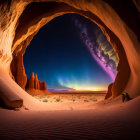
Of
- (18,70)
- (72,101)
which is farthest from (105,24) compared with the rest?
(18,70)

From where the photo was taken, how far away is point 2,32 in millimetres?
7355

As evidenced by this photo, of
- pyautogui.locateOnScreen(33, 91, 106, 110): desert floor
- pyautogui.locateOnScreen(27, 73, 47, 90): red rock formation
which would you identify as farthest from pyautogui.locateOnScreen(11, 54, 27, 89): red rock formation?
pyautogui.locateOnScreen(27, 73, 47, 90): red rock formation

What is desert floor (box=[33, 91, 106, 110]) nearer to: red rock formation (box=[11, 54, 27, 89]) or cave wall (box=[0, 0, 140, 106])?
cave wall (box=[0, 0, 140, 106])

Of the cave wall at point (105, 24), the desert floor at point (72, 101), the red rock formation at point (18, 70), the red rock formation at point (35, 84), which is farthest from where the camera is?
the red rock formation at point (35, 84)

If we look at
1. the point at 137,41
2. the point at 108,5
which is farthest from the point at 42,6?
the point at 137,41

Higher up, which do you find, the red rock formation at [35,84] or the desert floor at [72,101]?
the red rock formation at [35,84]

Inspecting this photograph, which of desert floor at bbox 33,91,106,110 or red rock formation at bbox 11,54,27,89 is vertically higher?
red rock formation at bbox 11,54,27,89

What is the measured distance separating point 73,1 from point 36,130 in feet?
27.2

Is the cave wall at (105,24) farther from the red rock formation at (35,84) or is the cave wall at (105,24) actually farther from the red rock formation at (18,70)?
the red rock formation at (35,84)

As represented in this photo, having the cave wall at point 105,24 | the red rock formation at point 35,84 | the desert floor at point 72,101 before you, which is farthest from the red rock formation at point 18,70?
the red rock formation at point 35,84

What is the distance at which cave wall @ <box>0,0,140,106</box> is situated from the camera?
5656 mm

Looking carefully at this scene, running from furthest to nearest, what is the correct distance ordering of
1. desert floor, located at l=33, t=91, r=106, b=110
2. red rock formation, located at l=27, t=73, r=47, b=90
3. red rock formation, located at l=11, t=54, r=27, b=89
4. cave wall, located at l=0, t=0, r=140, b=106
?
red rock formation, located at l=27, t=73, r=47, b=90
red rock formation, located at l=11, t=54, r=27, b=89
desert floor, located at l=33, t=91, r=106, b=110
cave wall, located at l=0, t=0, r=140, b=106

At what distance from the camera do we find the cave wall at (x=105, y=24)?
566 cm

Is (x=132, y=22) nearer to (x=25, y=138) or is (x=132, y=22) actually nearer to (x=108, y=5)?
(x=108, y=5)
